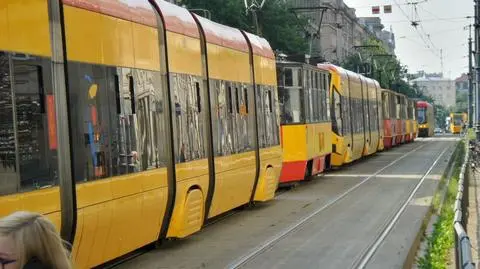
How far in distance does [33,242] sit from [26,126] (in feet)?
14.8

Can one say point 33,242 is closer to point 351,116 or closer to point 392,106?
point 351,116

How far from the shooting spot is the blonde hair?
8.62ft

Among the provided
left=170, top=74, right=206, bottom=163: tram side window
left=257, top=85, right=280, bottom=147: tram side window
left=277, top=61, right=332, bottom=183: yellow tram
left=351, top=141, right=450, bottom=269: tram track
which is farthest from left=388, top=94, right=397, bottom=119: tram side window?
left=170, top=74, right=206, bottom=163: tram side window

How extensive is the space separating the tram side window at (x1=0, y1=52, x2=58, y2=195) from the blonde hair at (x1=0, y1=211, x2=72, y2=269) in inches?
159

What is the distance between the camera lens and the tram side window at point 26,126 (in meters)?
6.70

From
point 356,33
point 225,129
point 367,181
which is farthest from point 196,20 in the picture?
point 356,33

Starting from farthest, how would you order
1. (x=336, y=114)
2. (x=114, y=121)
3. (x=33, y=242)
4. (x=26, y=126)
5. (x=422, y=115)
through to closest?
1. (x=422, y=115)
2. (x=336, y=114)
3. (x=114, y=121)
4. (x=26, y=126)
5. (x=33, y=242)

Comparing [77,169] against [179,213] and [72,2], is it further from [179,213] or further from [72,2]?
[179,213]

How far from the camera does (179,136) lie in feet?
35.3

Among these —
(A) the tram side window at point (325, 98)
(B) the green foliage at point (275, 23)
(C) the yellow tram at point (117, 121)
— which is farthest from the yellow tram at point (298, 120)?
(B) the green foliage at point (275, 23)

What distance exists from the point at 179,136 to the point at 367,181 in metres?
13.2

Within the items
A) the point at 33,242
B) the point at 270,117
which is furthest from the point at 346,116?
the point at 33,242

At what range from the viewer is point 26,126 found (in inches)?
275

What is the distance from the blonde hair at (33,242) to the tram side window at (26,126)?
4.03 meters
